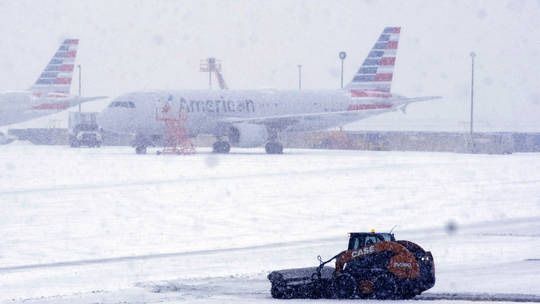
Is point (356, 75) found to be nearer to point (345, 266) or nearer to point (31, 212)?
point (31, 212)

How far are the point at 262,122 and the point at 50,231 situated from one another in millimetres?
46987

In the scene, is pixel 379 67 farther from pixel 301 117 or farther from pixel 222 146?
pixel 222 146

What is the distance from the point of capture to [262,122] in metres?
82.4

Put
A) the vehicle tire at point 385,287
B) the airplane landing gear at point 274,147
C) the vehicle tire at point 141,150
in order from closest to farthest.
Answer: the vehicle tire at point 385,287, the vehicle tire at point 141,150, the airplane landing gear at point 274,147

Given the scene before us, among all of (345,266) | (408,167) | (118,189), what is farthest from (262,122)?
(345,266)

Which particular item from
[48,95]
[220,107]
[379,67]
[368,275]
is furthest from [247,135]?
[368,275]

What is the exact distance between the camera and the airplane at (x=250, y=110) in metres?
78.9

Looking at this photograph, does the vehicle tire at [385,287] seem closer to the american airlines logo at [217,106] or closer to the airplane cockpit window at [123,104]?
the airplane cockpit window at [123,104]

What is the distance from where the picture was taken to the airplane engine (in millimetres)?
79938

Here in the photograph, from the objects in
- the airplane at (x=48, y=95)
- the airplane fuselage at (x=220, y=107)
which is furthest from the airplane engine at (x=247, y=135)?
the airplane at (x=48, y=95)

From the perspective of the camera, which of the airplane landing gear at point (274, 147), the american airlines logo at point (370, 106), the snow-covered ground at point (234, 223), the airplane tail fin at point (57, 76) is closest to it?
the snow-covered ground at point (234, 223)

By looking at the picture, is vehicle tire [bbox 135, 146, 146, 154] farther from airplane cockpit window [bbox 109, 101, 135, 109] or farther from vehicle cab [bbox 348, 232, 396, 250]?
vehicle cab [bbox 348, 232, 396, 250]

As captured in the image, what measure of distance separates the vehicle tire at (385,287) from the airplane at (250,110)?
56.4 meters

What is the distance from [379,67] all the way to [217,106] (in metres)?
16.2
